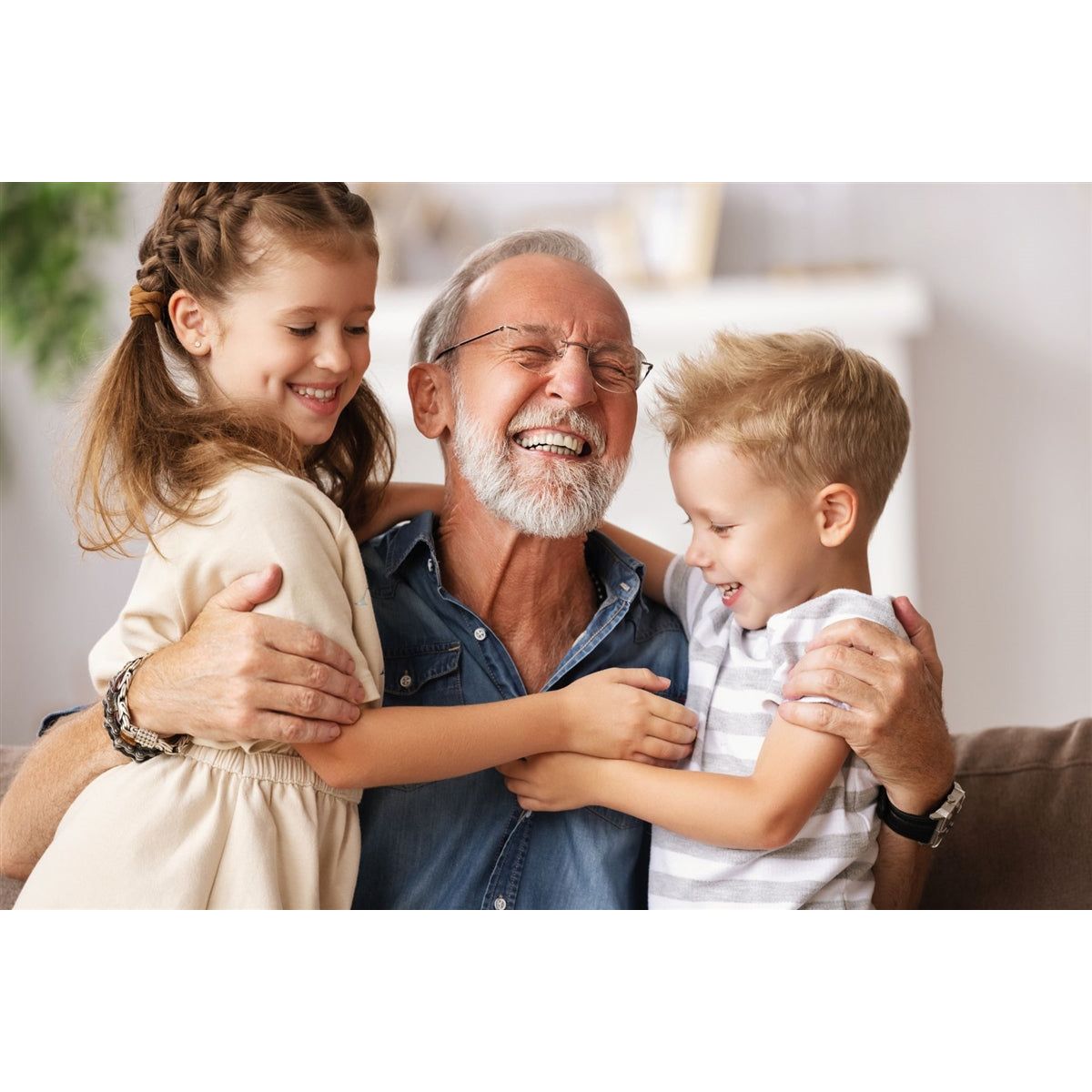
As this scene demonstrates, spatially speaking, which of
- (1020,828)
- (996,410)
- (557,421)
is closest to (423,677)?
(557,421)

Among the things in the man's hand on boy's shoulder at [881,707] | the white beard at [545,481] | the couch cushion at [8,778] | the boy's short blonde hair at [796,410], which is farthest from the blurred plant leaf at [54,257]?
the man's hand on boy's shoulder at [881,707]

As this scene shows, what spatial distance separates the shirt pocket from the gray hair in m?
0.45

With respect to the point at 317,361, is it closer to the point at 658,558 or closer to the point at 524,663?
the point at 524,663

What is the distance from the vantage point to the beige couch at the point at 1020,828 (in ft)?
5.90

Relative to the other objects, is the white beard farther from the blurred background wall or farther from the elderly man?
the blurred background wall

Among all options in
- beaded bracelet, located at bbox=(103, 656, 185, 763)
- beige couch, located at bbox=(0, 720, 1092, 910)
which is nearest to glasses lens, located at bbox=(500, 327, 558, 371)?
beaded bracelet, located at bbox=(103, 656, 185, 763)

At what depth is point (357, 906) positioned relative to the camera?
1.63 meters

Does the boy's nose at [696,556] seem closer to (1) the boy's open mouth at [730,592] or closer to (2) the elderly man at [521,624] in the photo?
(1) the boy's open mouth at [730,592]

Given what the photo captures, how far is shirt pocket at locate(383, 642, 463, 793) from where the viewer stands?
1.67m

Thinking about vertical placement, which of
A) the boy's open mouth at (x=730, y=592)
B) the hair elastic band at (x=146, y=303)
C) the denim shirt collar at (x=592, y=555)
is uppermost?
the hair elastic band at (x=146, y=303)

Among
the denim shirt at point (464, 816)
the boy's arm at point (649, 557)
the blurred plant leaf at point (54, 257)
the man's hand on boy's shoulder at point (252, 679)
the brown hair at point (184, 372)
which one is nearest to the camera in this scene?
the man's hand on boy's shoulder at point (252, 679)

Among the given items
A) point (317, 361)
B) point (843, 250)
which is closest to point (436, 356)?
point (317, 361)

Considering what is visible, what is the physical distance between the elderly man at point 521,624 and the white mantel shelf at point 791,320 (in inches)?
79.0
